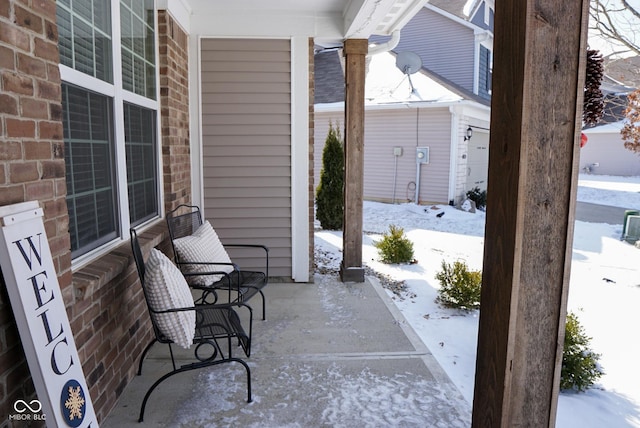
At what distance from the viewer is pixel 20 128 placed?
5.29 feet

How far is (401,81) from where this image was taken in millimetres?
11445

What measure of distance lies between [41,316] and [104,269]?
0.72m

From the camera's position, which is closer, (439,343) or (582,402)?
(582,402)

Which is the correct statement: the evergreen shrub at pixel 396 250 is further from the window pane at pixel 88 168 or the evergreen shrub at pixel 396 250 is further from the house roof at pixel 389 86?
the house roof at pixel 389 86

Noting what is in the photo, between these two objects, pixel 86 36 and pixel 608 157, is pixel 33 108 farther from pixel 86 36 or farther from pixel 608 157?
pixel 608 157

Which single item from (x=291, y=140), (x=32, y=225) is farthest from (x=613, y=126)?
(x=32, y=225)

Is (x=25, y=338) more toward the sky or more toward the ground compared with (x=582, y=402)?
more toward the sky

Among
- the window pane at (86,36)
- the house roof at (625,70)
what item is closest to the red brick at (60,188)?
the window pane at (86,36)

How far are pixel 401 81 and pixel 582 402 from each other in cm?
953

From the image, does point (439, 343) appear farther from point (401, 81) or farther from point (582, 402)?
point (401, 81)

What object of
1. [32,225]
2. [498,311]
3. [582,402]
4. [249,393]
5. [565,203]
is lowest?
[582,402]

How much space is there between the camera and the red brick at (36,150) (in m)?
1.66

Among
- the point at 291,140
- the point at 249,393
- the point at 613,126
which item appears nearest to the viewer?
the point at 249,393

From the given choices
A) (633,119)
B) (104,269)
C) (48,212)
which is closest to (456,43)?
(633,119)
